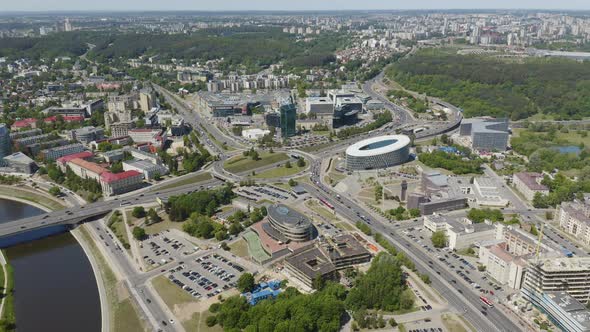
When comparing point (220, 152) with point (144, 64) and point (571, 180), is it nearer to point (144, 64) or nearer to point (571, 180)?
point (571, 180)

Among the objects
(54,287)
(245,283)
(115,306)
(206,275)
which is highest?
(245,283)

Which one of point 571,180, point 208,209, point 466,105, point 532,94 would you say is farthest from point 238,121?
point 532,94

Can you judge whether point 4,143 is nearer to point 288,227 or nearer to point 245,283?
point 288,227

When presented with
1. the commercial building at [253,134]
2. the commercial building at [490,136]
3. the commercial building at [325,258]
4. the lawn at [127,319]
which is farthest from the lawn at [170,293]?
the commercial building at [490,136]

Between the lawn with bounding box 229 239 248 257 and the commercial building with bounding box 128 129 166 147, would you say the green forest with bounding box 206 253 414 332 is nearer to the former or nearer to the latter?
the lawn with bounding box 229 239 248 257

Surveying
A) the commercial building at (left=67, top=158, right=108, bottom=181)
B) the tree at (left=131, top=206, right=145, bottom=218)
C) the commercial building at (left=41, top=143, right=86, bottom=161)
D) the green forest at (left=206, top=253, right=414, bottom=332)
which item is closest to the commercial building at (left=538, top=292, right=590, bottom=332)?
the green forest at (left=206, top=253, right=414, bottom=332)

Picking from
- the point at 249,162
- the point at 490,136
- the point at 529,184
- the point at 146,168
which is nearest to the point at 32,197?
the point at 146,168

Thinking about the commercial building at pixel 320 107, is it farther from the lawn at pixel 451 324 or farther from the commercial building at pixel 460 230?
the lawn at pixel 451 324
